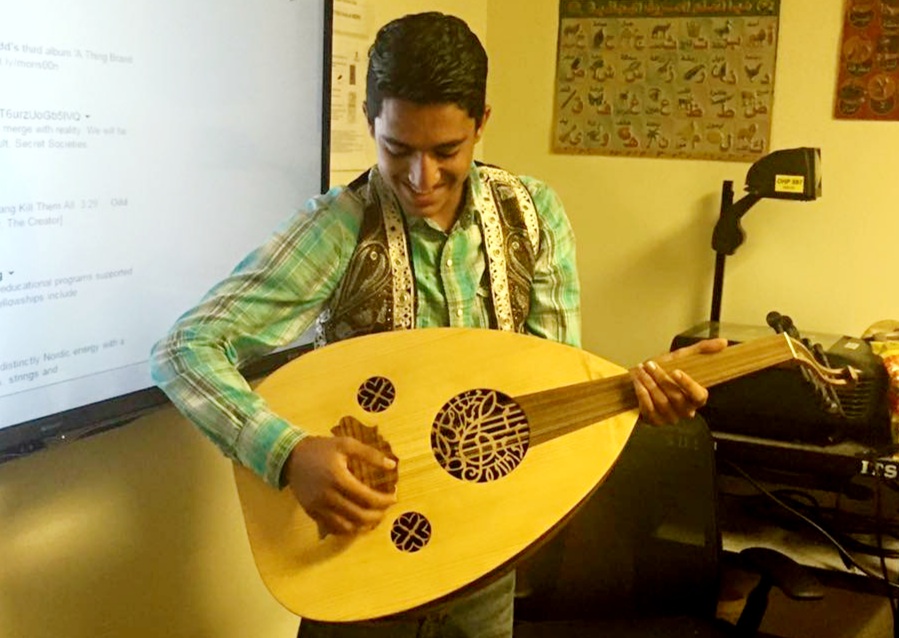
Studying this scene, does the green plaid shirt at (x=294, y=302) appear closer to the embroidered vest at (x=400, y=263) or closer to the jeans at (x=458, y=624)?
the embroidered vest at (x=400, y=263)

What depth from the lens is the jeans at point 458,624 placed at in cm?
121

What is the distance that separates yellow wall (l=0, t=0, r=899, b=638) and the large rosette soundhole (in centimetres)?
61

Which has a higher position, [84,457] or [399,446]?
[399,446]

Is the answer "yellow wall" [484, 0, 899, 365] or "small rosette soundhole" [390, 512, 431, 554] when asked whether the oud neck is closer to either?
"small rosette soundhole" [390, 512, 431, 554]

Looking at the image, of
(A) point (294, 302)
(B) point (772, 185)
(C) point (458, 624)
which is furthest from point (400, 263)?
(B) point (772, 185)

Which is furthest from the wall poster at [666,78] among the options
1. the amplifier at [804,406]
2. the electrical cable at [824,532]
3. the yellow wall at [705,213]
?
the electrical cable at [824,532]

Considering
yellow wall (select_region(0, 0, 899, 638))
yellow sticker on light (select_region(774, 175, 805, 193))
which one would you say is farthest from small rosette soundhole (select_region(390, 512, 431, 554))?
yellow sticker on light (select_region(774, 175, 805, 193))

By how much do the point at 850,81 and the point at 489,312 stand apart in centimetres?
144

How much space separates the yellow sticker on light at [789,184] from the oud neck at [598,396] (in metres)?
1.07

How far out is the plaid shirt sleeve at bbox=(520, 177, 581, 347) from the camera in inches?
49.6

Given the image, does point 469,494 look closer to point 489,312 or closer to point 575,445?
point 575,445

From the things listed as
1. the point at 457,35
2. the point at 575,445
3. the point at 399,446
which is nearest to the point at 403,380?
the point at 399,446

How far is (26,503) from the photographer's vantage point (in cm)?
134

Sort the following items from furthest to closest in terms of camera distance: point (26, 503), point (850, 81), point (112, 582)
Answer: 1. point (850, 81)
2. point (112, 582)
3. point (26, 503)
